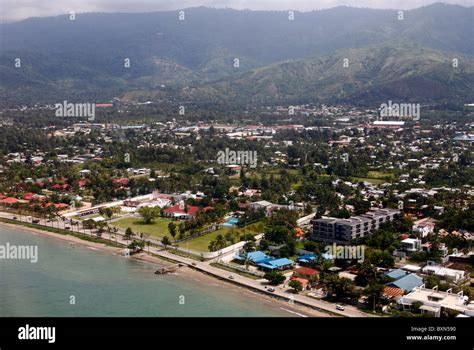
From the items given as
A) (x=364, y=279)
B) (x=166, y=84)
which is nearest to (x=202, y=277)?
(x=364, y=279)

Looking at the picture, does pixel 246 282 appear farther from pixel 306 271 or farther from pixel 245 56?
pixel 245 56

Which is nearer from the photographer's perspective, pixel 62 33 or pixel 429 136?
pixel 429 136

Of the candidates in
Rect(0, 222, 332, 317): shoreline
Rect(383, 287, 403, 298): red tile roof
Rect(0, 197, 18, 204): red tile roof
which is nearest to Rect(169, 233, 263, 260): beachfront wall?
Rect(0, 222, 332, 317): shoreline

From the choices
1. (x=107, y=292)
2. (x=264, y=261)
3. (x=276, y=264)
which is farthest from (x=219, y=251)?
(x=107, y=292)

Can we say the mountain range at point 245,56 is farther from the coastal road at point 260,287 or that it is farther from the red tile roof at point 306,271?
the red tile roof at point 306,271

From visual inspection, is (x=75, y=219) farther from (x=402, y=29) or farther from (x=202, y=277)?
(x=402, y=29)
